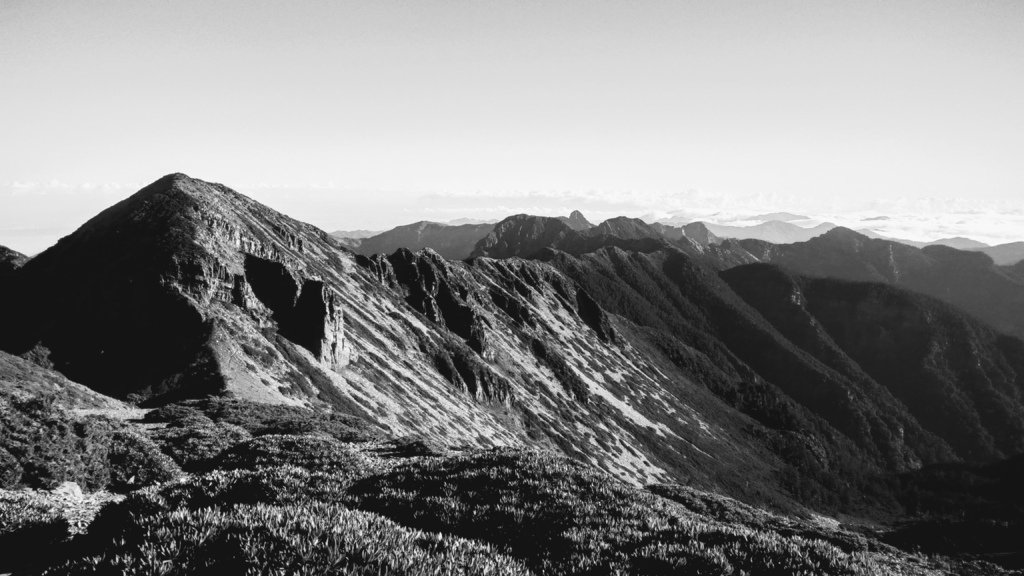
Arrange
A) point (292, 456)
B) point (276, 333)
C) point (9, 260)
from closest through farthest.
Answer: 1. point (292, 456)
2. point (276, 333)
3. point (9, 260)

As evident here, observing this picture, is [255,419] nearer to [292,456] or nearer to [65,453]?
[292,456]

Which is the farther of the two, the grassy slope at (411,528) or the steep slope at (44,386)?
the steep slope at (44,386)

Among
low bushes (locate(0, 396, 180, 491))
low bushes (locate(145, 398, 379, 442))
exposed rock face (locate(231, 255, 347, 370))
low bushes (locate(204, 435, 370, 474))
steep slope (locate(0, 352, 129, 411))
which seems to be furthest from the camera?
exposed rock face (locate(231, 255, 347, 370))

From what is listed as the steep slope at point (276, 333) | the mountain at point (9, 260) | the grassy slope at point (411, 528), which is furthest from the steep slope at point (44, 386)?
the mountain at point (9, 260)

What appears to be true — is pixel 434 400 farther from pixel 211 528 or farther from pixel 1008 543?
pixel 211 528

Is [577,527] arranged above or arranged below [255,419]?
above

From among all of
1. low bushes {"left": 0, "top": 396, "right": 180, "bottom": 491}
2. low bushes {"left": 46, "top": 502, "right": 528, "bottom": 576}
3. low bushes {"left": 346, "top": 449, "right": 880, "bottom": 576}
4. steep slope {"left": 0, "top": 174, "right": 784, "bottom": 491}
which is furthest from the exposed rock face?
low bushes {"left": 46, "top": 502, "right": 528, "bottom": 576}

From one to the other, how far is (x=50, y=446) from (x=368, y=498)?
10274 mm

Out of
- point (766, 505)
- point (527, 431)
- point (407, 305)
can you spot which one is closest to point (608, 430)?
point (527, 431)

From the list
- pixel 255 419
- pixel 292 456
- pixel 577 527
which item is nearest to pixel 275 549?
pixel 577 527

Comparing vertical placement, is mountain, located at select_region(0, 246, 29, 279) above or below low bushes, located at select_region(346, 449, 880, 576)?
above

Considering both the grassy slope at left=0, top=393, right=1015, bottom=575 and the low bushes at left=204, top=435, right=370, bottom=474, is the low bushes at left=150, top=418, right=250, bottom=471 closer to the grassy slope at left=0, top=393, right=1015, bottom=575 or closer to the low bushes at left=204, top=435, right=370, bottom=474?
the low bushes at left=204, top=435, right=370, bottom=474

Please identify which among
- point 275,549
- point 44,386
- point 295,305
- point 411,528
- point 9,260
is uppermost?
point 9,260

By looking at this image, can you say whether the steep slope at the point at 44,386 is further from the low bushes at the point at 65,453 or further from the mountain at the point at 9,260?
the mountain at the point at 9,260
